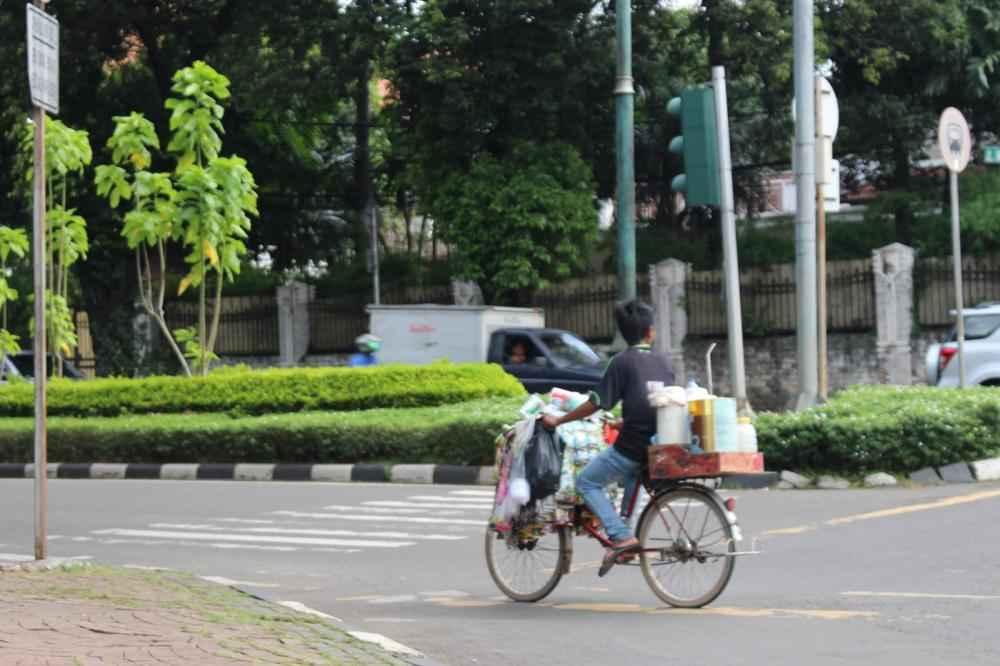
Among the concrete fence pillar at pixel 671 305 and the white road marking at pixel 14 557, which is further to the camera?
the concrete fence pillar at pixel 671 305

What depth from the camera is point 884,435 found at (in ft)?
51.0

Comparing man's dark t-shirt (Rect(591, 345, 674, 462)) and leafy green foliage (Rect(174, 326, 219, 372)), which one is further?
leafy green foliage (Rect(174, 326, 219, 372))

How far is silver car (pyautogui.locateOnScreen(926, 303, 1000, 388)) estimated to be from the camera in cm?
2142

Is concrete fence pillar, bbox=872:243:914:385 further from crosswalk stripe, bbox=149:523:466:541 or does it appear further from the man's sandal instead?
the man's sandal

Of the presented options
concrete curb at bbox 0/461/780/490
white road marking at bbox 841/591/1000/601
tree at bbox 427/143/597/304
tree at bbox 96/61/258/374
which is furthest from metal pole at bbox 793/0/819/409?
tree at bbox 427/143/597/304

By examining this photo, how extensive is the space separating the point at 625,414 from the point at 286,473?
36.3 ft

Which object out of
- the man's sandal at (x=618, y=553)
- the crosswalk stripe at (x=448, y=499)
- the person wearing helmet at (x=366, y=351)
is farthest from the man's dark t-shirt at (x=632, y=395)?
the person wearing helmet at (x=366, y=351)

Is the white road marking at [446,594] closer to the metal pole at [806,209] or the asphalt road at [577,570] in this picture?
the asphalt road at [577,570]

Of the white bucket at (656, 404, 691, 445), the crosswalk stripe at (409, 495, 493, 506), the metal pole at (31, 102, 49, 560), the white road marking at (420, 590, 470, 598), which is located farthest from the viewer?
the crosswalk stripe at (409, 495, 493, 506)

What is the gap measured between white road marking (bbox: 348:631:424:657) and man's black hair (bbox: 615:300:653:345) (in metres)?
2.13

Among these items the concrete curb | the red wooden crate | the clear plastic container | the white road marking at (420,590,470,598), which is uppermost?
the clear plastic container

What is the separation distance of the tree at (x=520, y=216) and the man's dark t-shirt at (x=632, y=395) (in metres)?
25.0

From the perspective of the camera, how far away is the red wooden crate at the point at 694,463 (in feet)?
28.9

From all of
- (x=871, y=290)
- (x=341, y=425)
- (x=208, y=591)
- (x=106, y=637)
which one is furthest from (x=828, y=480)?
(x=871, y=290)
